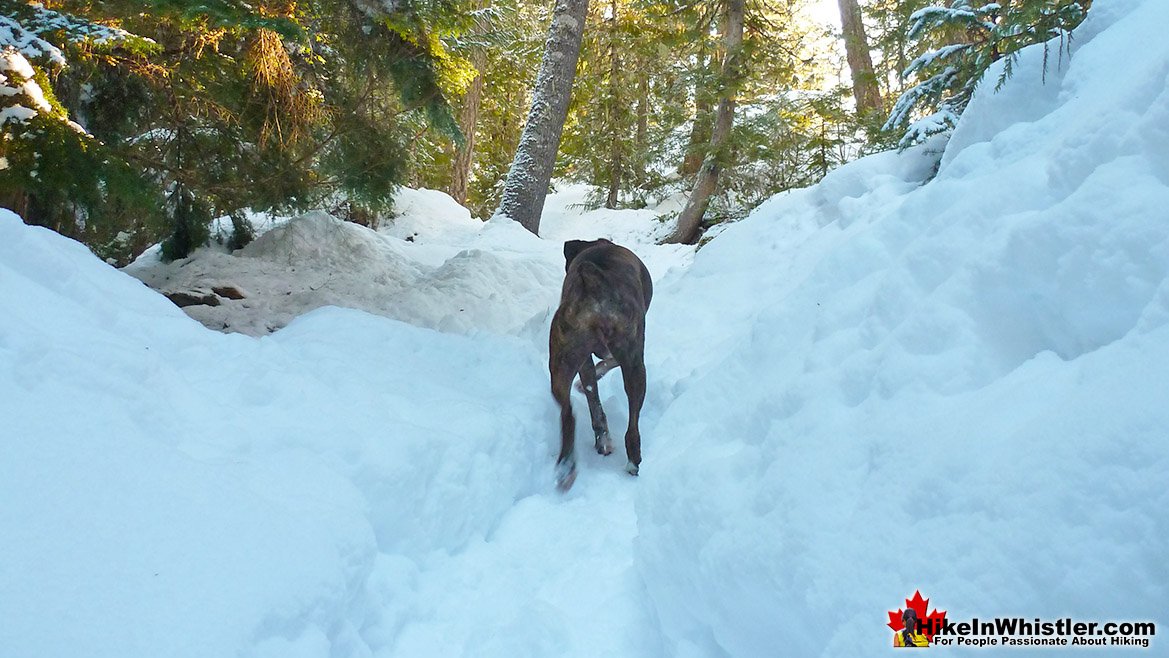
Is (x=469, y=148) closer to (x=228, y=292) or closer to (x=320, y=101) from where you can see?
(x=320, y=101)

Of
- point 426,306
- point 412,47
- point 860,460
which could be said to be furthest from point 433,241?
point 860,460

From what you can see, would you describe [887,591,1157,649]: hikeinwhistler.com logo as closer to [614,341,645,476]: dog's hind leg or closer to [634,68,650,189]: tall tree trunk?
[614,341,645,476]: dog's hind leg

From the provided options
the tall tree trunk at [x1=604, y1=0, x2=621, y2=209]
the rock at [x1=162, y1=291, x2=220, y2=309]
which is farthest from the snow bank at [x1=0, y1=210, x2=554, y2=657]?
the tall tree trunk at [x1=604, y1=0, x2=621, y2=209]

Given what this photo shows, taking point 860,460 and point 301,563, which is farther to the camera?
point 301,563

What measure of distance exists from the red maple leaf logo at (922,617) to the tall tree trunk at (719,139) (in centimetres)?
1025

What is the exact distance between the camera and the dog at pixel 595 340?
13.2ft

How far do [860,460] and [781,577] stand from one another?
48 cm

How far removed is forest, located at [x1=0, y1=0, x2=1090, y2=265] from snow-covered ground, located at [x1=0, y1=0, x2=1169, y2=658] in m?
0.91

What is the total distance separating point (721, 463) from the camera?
8.37 ft

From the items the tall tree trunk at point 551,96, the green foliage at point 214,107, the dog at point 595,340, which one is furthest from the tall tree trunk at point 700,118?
the dog at point 595,340

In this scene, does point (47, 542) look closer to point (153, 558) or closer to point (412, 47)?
point (153, 558)

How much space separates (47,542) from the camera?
6.00 feet

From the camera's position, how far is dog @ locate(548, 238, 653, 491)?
4016 mm

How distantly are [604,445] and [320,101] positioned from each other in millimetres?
4374
